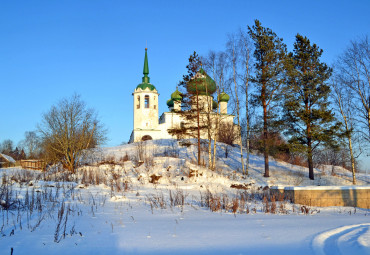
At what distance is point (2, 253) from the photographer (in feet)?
10.2

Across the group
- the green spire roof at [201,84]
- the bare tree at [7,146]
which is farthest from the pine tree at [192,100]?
the bare tree at [7,146]

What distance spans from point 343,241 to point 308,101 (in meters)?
17.8

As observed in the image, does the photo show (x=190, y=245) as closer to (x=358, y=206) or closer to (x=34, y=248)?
(x=34, y=248)

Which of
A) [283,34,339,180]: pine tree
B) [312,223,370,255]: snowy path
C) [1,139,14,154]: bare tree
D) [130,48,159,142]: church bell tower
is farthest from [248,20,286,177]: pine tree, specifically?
[1,139,14,154]: bare tree

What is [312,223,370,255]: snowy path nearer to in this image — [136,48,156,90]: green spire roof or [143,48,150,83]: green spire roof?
[136,48,156,90]: green spire roof

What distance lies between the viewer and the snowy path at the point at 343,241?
304cm

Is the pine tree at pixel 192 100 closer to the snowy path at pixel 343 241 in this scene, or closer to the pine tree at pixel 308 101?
the pine tree at pixel 308 101

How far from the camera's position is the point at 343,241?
344cm

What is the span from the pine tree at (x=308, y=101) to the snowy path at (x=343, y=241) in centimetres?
1486

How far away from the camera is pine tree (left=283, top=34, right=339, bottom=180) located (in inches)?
727

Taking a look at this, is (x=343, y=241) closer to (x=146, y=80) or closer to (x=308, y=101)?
(x=308, y=101)

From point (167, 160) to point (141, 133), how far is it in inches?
1000

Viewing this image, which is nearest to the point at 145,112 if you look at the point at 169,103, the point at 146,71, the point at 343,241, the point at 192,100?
the point at 169,103

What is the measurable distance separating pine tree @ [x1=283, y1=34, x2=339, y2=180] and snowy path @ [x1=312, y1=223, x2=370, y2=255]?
48.8 ft
